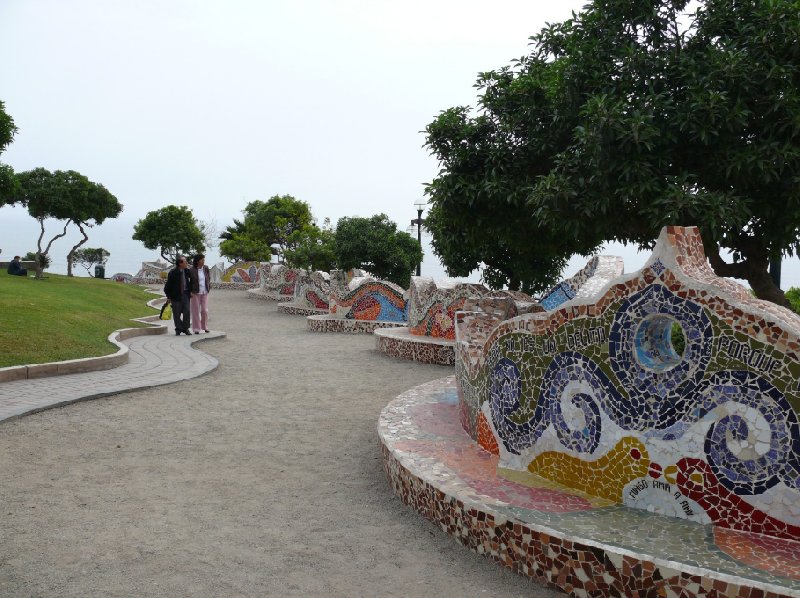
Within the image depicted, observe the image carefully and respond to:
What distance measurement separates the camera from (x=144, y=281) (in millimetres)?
40188

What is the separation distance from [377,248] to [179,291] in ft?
30.3

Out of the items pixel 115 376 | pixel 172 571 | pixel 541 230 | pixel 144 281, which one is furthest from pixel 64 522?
pixel 144 281

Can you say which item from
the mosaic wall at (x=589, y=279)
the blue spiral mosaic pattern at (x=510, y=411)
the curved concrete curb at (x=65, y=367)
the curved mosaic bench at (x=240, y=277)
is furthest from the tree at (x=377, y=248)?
the blue spiral mosaic pattern at (x=510, y=411)

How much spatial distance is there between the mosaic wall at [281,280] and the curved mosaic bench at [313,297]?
20.7 ft

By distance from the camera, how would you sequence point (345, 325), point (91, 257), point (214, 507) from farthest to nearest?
point (91, 257) → point (345, 325) → point (214, 507)

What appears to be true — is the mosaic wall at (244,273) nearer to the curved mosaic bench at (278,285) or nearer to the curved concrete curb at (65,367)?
the curved mosaic bench at (278,285)

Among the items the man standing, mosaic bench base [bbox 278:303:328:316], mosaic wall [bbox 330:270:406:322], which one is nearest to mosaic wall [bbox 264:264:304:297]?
mosaic bench base [bbox 278:303:328:316]

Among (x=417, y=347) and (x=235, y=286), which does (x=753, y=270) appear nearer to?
A: (x=417, y=347)

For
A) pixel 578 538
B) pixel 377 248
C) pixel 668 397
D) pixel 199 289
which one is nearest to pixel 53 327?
pixel 199 289

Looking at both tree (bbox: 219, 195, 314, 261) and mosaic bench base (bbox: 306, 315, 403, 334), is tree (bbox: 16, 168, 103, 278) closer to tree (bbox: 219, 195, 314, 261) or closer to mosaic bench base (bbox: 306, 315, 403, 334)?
tree (bbox: 219, 195, 314, 261)

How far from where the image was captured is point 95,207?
3025 cm

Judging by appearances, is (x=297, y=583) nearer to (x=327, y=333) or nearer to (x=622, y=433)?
(x=622, y=433)

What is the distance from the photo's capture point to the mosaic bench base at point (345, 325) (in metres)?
16.5

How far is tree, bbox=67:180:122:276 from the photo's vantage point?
29812 millimetres
